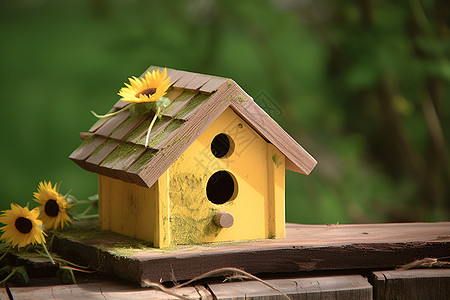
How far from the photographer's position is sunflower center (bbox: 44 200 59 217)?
247cm

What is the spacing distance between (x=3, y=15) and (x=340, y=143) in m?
2.43

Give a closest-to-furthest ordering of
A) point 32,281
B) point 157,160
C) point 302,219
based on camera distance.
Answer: point 157,160 → point 32,281 → point 302,219

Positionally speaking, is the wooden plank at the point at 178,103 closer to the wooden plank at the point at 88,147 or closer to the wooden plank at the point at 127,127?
the wooden plank at the point at 127,127

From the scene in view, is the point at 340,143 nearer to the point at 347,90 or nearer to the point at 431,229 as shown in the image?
the point at 347,90

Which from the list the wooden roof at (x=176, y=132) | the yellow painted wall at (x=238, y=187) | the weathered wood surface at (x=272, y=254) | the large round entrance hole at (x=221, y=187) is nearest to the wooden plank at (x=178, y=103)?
the wooden roof at (x=176, y=132)

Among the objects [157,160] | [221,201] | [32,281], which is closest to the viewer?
[157,160]

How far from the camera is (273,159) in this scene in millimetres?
2340

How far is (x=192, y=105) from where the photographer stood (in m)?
2.23

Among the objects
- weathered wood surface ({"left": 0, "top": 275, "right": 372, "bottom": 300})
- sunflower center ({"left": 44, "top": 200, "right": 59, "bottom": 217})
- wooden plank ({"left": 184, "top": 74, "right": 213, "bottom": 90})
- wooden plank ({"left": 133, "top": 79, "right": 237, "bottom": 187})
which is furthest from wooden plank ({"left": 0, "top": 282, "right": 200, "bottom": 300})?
wooden plank ({"left": 184, "top": 74, "right": 213, "bottom": 90})

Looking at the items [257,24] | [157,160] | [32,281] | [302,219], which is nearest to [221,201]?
[157,160]

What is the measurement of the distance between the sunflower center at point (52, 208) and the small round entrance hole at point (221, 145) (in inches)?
22.3

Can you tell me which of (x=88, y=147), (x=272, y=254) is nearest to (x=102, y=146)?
(x=88, y=147)

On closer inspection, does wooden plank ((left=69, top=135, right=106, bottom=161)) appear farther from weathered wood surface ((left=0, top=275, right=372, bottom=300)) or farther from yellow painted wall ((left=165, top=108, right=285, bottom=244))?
weathered wood surface ((left=0, top=275, right=372, bottom=300))

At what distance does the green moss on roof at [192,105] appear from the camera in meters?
2.21
